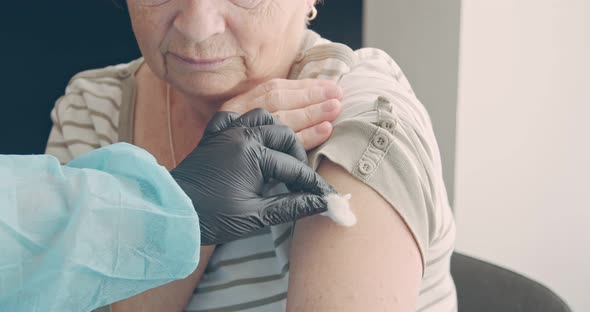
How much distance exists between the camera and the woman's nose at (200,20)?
1.09 metres

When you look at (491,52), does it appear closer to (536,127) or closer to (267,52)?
(536,127)

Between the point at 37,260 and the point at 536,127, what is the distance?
1.72m

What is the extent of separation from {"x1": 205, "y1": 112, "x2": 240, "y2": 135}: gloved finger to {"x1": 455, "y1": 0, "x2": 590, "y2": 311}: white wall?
3.84ft

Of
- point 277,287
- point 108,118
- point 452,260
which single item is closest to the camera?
point 277,287

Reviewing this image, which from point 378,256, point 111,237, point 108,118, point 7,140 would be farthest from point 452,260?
point 7,140

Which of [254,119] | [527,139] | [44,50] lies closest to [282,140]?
[254,119]

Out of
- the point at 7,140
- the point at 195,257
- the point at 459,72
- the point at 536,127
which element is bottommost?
the point at 7,140

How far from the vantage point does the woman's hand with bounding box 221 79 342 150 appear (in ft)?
3.36

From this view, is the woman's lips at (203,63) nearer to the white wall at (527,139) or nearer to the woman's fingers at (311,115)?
the woman's fingers at (311,115)

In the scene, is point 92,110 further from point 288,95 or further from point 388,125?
point 388,125

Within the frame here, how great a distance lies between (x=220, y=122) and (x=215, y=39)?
7.4 inches

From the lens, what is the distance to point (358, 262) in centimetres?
92

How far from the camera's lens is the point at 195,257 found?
0.85m

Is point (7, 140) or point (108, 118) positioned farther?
point (7, 140)
